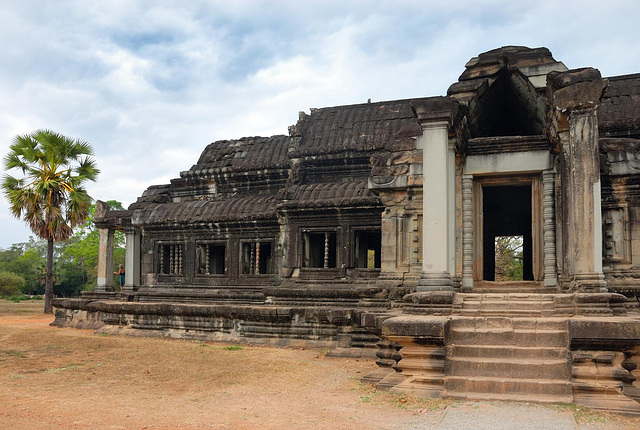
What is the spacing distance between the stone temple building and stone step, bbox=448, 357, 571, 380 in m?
0.02

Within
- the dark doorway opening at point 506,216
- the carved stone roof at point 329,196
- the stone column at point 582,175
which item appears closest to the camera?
the stone column at point 582,175

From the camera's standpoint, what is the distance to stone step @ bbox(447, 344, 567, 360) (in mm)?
7008

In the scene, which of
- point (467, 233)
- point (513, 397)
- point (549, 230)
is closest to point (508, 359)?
point (513, 397)

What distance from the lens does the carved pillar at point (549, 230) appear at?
9.55 meters

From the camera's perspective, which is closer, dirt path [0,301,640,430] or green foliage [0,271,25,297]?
dirt path [0,301,640,430]

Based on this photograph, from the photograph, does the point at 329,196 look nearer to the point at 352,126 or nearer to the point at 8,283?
the point at 352,126

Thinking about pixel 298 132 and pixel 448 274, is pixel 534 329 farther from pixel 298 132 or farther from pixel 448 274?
pixel 298 132

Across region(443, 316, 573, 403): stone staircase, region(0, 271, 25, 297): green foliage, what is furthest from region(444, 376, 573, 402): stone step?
region(0, 271, 25, 297): green foliage

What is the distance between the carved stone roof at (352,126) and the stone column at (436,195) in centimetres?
666

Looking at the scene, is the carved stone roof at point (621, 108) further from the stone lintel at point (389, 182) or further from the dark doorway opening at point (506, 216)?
the stone lintel at point (389, 182)

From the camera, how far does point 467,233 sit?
9.91 metres

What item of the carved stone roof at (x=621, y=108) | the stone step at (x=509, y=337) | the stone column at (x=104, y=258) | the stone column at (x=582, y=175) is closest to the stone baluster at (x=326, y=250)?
the carved stone roof at (x=621, y=108)

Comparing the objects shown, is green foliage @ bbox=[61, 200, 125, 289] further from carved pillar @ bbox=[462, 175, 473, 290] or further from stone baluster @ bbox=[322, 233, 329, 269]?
carved pillar @ bbox=[462, 175, 473, 290]

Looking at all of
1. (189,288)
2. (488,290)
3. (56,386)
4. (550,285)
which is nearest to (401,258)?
(488,290)
